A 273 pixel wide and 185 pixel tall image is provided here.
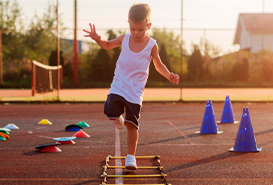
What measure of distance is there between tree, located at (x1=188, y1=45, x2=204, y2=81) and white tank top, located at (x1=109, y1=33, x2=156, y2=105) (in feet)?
90.4

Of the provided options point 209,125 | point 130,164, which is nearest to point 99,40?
point 130,164

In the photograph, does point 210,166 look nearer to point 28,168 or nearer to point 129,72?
point 129,72

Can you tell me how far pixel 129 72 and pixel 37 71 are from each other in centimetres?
1887

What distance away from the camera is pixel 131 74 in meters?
4.92

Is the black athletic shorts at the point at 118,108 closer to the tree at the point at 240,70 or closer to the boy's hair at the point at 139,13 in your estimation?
the boy's hair at the point at 139,13

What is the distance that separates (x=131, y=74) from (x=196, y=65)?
2808 cm

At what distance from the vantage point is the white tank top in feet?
16.1

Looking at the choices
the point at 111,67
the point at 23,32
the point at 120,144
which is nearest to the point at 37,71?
the point at 111,67

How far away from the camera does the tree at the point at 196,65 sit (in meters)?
32.4

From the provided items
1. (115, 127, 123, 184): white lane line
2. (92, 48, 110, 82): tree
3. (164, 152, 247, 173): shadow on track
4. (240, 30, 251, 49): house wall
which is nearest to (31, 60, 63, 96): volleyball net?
(92, 48, 110, 82): tree

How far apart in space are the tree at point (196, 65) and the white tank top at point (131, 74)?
27.6m

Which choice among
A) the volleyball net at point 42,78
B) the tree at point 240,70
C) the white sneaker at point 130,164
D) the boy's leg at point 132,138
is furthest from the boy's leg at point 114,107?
the tree at point 240,70

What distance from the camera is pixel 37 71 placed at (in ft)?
75.3

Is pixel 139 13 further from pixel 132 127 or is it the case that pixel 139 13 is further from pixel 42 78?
pixel 42 78
